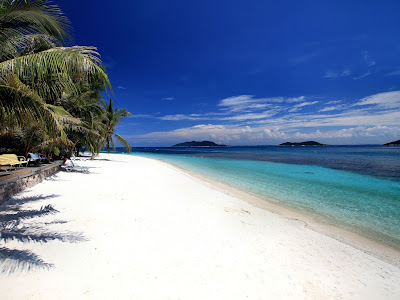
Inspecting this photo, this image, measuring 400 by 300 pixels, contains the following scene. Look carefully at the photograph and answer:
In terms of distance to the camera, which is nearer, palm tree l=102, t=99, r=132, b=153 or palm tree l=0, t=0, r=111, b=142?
palm tree l=0, t=0, r=111, b=142

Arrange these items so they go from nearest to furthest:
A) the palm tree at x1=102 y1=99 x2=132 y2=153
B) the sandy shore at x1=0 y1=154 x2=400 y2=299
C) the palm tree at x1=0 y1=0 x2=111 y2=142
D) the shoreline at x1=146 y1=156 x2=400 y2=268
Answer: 1. the sandy shore at x1=0 y1=154 x2=400 y2=299
2. the palm tree at x1=0 y1=0 x2=111 y2=142
3. the shoreline at x1=146 y1=156 x2=400 y2=268
4. the palm tree at x1=102 y1=99 x2=132 y2=153

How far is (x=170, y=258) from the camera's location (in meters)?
2.94

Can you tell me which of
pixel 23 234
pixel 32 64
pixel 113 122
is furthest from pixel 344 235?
pixel 113 122

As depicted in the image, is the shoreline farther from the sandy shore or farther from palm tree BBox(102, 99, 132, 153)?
palm tree BBox(102, 99, 132, 153)

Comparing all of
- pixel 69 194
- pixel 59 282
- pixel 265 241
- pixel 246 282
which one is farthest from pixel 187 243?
pixel 69 194

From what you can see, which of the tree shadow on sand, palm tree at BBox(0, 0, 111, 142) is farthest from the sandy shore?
palm tree at BBox(0, 0, 111, 142)

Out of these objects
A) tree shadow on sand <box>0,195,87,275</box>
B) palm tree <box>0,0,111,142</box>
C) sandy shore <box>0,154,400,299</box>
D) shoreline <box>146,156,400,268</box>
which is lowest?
shoreline <box>146,156,400,268</box>

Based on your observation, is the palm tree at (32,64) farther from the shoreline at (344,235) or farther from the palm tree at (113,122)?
the palm tree at (113,122)

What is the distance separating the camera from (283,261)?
10.1 feet

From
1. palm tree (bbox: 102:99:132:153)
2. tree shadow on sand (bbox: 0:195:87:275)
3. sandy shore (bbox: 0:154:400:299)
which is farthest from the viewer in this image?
palm tree (bbox: 102:99:132:153)

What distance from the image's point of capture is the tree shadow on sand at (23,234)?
247 centimetres

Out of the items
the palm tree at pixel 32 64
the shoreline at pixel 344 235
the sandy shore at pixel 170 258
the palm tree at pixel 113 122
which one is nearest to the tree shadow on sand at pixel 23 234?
the sandy shore at pixel 170 258

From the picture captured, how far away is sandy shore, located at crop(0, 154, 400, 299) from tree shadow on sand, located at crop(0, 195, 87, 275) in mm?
15

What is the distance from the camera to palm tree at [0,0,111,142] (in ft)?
9.53
